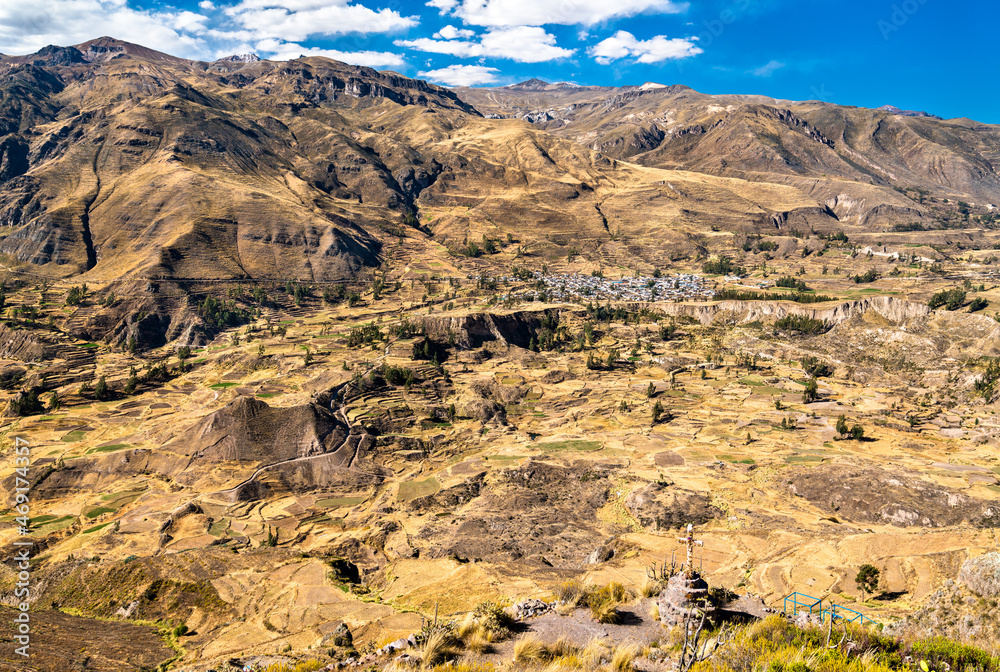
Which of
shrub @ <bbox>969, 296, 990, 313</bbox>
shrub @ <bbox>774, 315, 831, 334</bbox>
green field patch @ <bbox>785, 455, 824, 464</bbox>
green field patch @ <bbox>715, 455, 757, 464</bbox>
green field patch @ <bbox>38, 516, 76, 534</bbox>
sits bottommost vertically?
green field patch @ <bbox>38, 516, 76, 534</bbox>

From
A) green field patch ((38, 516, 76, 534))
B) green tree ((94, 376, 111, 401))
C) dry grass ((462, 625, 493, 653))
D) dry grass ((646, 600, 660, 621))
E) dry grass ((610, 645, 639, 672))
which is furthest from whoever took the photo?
green tree ((94, 376, 111, 401))

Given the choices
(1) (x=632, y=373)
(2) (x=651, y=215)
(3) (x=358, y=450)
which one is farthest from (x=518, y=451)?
(2) (x=651, y=215)

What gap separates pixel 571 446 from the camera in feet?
207

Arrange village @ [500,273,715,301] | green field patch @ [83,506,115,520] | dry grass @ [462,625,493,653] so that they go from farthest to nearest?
1. village @ [500,273,715,301]
2. green field patch @ [83,506,115,520]
3. dry grass @ [462,625,493,653]

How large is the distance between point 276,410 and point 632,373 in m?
56.2

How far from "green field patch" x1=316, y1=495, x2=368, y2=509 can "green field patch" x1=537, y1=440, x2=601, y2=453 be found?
825 inches

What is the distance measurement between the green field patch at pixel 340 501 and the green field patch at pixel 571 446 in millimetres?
20943

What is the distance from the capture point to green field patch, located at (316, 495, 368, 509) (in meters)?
53.9

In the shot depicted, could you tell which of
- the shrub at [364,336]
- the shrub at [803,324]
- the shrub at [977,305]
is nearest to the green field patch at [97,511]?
the shrub at [364,336]

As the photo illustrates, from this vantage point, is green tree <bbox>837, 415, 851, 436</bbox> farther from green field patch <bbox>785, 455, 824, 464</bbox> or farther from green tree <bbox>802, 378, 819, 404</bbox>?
green tree <bbox>802, 378, 819, 404</bbox>

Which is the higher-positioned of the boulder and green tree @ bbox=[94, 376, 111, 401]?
the boulder

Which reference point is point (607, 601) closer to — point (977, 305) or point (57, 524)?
point (57, 524)

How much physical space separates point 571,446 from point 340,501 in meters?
26.5

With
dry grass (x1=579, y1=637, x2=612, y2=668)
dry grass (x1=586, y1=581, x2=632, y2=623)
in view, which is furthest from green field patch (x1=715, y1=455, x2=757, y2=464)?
dry grass (x1=579, y1=637, x2=612, y2=668)
